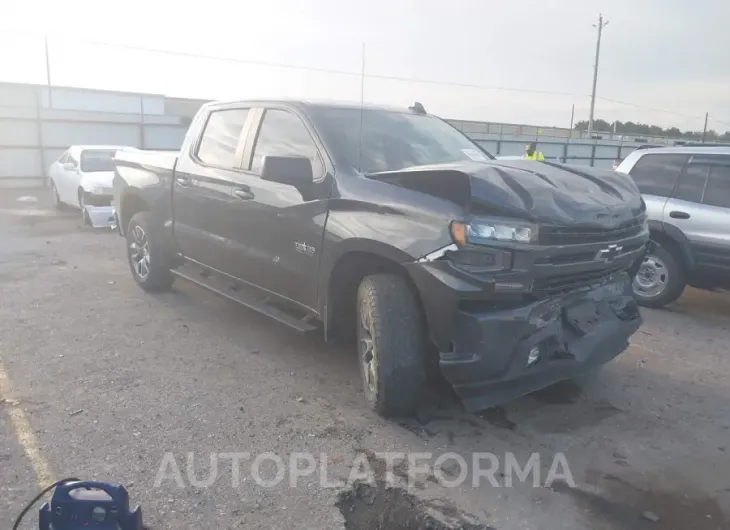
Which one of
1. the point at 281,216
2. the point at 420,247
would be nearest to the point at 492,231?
the point at 420,247

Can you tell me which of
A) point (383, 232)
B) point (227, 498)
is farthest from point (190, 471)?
point (383, 232)

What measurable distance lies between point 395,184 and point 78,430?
92.7 inches

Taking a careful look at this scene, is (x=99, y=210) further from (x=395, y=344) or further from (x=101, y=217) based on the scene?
(x=395, y=344)

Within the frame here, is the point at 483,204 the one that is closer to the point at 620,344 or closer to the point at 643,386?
the point at 620,344

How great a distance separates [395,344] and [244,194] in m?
1.90

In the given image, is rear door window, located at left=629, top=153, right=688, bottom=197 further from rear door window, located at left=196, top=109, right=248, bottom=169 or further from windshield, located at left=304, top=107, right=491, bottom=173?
rear door window, located at left=196, top=109, right=248, bottom=169

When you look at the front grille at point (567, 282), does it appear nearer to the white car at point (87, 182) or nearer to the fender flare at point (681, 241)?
the fender flare at point (681, 241)

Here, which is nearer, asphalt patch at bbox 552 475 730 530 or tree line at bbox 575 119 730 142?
asphalt patch at bbox 552 475 730 530

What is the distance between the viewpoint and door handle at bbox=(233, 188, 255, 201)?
494 cm

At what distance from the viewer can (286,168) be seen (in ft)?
13.7

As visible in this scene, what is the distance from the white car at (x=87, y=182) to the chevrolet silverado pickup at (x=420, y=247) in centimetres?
717

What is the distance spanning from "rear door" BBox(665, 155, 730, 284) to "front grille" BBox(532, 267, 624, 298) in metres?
2.91

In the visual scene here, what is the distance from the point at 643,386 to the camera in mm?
4734

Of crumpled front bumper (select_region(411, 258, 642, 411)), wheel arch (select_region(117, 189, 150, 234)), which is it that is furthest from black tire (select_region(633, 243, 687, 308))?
wheel arch (select_region(117, 189, 150, 234))
